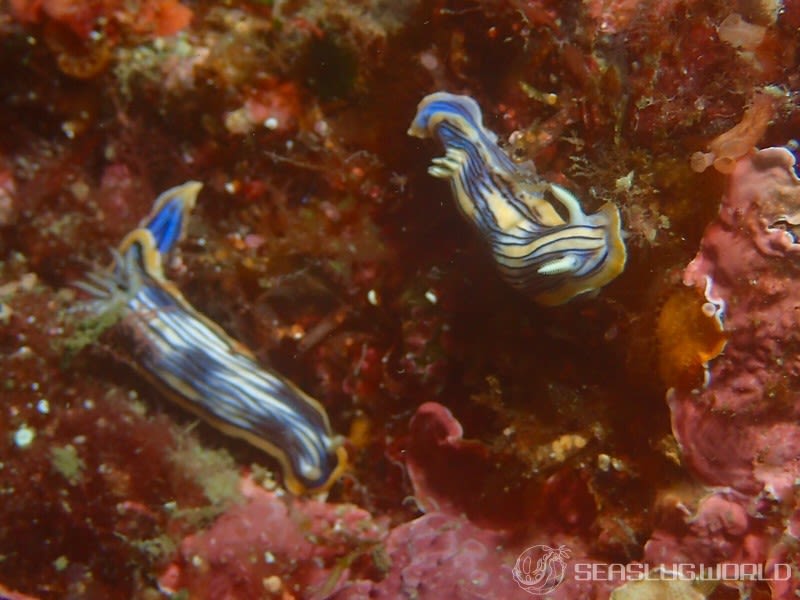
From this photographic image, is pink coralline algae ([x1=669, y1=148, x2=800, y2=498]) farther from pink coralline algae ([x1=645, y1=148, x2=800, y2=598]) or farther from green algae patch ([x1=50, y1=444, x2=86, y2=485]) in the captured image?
green algae patch ([x1=50, y1=444, x2=86, y2=485])

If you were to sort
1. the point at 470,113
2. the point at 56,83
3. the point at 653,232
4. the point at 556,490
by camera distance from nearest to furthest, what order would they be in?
the point at 653,232
the point at 556,490
the point at 470,113
the point at 56,83

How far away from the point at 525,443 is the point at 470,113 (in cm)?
189

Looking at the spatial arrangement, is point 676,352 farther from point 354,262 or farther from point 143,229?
point 143,229

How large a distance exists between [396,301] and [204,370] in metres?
1.40

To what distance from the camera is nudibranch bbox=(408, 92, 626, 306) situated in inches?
121

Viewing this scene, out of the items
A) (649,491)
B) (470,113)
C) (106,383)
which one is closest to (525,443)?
(649,491)

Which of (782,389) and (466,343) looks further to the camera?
(466,343)

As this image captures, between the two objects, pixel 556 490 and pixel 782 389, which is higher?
pixel 782 389

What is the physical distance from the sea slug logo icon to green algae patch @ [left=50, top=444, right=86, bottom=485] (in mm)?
2621

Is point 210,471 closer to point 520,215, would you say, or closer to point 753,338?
point 520,215

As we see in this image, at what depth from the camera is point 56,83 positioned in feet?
13.7

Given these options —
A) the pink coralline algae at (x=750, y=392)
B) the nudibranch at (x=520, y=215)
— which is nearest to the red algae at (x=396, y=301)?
the pink coralline algae at (x=750, y=392)

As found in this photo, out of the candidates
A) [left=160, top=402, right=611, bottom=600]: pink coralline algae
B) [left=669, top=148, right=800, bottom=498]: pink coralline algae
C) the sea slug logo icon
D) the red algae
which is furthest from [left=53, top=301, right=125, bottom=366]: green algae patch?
[left=669, top=148, right=800, bottom=498]: pink coralline algae

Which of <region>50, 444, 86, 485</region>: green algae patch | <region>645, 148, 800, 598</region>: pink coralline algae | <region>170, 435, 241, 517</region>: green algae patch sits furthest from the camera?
<region>170, 435, 241, 517</region>: green algae patch
